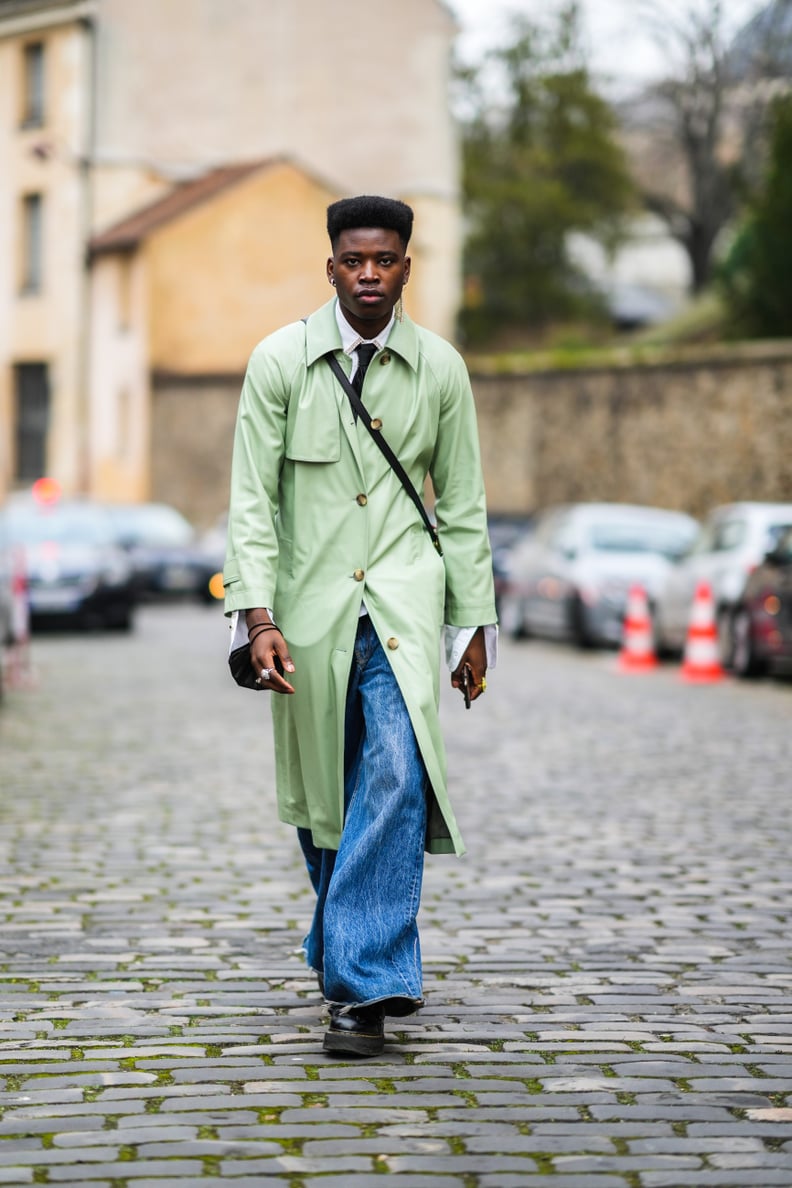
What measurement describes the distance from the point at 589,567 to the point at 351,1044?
17958 millimetres

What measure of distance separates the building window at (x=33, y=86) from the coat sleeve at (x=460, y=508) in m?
44.5

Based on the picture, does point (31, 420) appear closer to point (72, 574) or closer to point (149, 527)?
point (149, 527)

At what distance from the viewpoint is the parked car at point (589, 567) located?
72.9ft

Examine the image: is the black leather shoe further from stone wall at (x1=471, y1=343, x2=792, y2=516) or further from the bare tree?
the bare tree

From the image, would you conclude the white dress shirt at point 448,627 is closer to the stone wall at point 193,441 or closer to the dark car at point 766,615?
the dark car at point 766,615

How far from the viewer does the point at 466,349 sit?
2146 inches

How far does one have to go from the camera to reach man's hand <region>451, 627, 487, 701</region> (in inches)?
205

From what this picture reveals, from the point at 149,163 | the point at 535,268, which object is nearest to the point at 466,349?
the point at 535,268

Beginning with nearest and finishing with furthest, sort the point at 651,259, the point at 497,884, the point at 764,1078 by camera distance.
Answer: the point at 764,1078 < the point at 497,884 < the point at 651,259

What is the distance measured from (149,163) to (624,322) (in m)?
36.2

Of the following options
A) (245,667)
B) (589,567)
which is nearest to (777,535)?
(589,567)

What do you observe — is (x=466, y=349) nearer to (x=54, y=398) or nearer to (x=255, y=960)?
(x=54, y=398)

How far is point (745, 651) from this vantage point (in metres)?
17.8

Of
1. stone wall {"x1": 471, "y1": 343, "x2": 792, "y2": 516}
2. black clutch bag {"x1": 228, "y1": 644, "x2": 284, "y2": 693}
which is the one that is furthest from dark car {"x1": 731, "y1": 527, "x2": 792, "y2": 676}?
stone wall {"x1": 471, "y1": 343, "x2": 792, "y2": 516}
